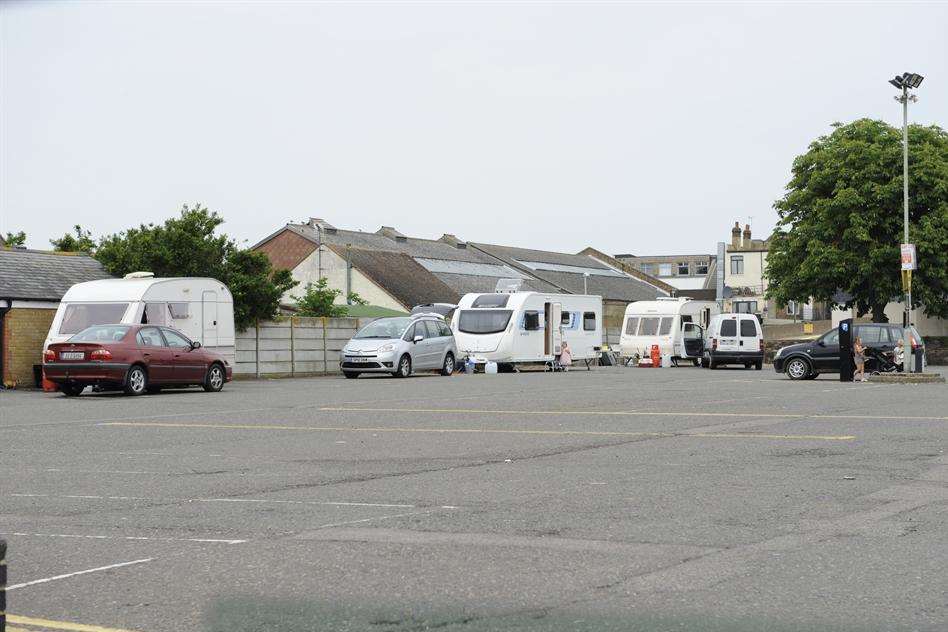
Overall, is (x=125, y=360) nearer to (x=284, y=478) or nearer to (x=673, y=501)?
(x=284, y=478)

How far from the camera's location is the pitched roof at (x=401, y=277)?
6981 centimetres

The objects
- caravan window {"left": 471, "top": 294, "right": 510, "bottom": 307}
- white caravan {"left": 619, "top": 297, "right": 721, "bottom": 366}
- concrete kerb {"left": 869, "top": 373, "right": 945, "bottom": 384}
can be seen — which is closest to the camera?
concrete kerb {"left": 869, "top": 373, "right": 945, "bottom": 384}

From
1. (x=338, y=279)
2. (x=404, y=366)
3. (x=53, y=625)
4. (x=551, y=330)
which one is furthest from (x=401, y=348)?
(x=338, y=279)

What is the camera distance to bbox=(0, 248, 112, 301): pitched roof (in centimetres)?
3212

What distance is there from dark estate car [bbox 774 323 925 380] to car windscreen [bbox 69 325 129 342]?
744 inches

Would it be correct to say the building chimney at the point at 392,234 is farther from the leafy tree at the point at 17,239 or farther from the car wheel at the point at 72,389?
the car wheel at the point at 72,389

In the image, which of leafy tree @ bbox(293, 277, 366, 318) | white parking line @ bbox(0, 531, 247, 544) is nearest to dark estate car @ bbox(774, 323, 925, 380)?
leafy tree @ bbox(293, 277, 366, 318)

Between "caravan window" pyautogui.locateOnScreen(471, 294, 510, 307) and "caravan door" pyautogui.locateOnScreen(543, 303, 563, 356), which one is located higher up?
"caravan window" pyautogui.locateOnScreen(471, 294, 510, 307)

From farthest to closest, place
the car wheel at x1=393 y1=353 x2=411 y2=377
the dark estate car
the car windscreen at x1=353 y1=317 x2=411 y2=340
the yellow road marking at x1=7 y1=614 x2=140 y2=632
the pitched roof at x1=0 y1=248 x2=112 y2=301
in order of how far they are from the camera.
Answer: the car windscreen at x1=353 y1=317 x2=411 y2=340 → the car wheel at x1=393 y1=353 x2=411 y2=377 → the dark estate car → the pitched roof at x1=0 y1=248 x2=112 y2=301 → the yellow road marking at x1=7 y1=614 x2=140 y2=632

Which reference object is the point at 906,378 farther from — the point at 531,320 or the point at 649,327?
the point at 649,327

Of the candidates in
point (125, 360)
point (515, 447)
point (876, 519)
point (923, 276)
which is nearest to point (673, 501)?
point (876, 519)

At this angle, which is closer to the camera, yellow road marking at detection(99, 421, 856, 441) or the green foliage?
yellow road marking at detection(99, 421, 856, 441)

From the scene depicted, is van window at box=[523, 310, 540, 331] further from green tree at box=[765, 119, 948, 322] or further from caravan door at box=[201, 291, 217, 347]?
green tree at box=[765, 119, 948, 322]

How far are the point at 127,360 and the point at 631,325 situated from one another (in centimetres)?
2977
